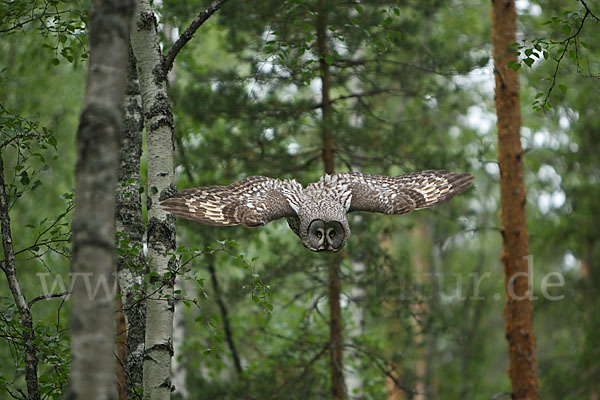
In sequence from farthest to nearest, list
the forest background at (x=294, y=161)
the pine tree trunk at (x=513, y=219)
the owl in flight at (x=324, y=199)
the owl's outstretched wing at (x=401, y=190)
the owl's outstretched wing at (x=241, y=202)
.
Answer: the pine tree trunk at (x=513, y=219) → the owl's outstretched wing at (x=401, y=190) → the owl in flight at (x=324, y=199) → the owl's outstretched wing at (x=241, y=202) → the forest background at (x=294, y=161)

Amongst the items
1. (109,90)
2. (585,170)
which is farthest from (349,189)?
(585,170)

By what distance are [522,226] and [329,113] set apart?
2.77 metres

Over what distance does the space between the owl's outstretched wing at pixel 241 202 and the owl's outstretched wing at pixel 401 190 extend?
599mm

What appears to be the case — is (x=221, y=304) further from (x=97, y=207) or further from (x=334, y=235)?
(x=97, y=207)

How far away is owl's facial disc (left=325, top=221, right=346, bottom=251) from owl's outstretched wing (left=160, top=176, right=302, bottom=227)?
0.39 meters

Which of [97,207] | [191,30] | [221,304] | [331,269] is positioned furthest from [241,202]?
[221,304]

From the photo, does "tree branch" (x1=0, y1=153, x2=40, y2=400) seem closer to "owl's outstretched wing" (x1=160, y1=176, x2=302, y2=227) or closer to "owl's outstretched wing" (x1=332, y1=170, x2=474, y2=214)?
"owl's outstretched wing" (x1=160, y1=176, x2=302, y2=227)

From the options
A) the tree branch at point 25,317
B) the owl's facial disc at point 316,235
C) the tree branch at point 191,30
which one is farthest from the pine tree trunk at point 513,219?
the tree branch at point 25,317

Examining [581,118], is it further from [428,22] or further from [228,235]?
[228,235]

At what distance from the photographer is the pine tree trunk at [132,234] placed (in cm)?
463

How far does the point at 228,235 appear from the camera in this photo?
→ 26.4 ft

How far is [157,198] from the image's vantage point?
4.50m

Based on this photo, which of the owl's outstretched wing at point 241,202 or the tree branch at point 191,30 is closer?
the tree branch at point 191,30

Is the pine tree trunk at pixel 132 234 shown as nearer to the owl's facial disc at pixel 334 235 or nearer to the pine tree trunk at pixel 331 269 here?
the owl's facial disc at pixel 334 235
